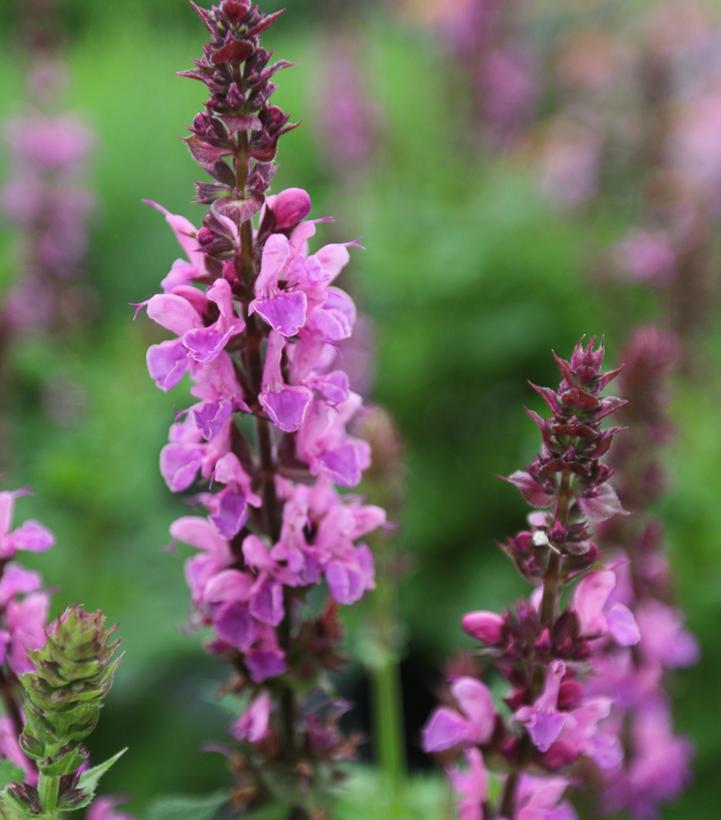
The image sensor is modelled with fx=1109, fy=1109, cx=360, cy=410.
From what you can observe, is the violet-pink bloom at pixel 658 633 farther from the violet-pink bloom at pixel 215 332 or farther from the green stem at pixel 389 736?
the violet-pink bloom at pixel 215 332

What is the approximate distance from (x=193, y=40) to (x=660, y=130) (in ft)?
23.0

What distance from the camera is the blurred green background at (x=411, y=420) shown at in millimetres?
2691

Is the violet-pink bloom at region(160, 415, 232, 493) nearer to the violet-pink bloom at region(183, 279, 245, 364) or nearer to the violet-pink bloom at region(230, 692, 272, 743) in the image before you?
the violet-pink bloom at region(183, 279, 245, 364)

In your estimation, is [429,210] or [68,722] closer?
[68,722]

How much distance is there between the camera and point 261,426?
3.74 feet

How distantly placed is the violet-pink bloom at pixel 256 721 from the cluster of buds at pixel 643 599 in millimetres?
577

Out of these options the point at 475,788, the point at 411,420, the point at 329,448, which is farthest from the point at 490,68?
the point at 475,788

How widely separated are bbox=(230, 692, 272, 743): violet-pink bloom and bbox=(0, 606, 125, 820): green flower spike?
291 millimetres

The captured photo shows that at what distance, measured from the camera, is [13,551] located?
3.62ft

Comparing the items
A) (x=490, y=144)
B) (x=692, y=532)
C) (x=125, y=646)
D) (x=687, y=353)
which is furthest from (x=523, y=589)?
(x=490, y=144)

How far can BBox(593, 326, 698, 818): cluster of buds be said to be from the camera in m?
1.63

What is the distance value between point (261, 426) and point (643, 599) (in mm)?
849

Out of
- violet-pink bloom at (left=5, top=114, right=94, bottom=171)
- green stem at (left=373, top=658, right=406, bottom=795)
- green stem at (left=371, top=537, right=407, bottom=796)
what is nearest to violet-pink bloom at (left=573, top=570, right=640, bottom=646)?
green stem at (left=371, top=537, right=407, bottom=796)

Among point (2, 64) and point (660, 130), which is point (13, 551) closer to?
point (660, 130)
